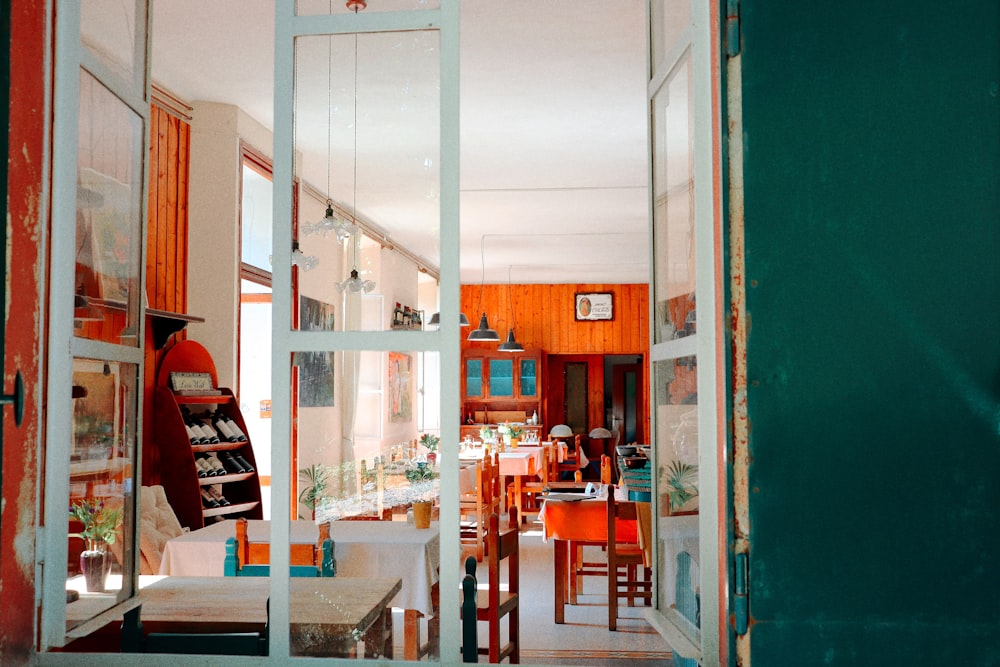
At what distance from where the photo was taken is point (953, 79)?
1.58 m

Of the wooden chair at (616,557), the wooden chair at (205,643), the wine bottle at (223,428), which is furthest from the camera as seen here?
the wine bottle at (223,428)

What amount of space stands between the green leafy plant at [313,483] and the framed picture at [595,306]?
12.2m

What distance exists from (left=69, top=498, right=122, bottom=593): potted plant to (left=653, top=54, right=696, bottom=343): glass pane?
4.34 feet

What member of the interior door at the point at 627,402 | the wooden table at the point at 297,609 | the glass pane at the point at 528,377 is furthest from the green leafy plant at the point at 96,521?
the interior door at the point at 627,402

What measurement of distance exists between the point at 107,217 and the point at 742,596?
1.58 metres

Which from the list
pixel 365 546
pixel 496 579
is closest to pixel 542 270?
pixel 496 579

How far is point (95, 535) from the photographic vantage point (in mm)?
2012

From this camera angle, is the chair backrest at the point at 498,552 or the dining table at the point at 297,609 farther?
the chair backrest at the point at 498,552

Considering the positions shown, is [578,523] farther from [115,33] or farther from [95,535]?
[115,33]

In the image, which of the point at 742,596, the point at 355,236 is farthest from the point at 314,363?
the point at 742,596

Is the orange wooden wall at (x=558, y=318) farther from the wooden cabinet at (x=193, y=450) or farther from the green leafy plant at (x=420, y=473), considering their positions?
the green leafy plant at (x=420, y=473)

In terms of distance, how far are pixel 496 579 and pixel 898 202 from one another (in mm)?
2752

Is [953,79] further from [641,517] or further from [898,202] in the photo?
[641,517]

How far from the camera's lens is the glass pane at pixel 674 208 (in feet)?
5.97
